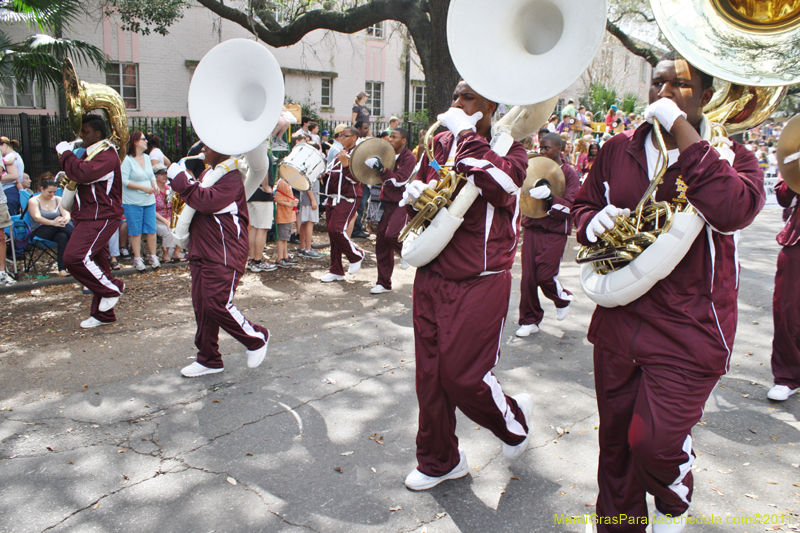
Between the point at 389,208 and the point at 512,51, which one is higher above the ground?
the point at 512,51

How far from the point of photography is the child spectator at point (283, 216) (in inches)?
358

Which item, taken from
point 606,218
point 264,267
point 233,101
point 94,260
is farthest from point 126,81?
point 606,218

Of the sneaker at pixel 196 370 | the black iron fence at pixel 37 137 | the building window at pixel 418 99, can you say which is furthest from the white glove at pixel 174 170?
the building window at pixel 418 99

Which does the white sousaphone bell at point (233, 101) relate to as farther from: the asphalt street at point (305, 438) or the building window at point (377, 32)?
the building window at point (377, 32)

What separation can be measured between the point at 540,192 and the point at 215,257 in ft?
8.65

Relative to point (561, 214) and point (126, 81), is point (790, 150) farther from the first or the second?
point (126, 81)

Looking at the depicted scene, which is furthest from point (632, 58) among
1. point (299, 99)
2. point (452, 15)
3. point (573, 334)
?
point (452, 15)

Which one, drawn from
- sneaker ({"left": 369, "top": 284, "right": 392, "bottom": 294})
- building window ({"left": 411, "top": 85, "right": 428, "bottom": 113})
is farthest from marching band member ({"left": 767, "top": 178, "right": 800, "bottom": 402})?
building window ({"left": 411, "top": 85, "right": 428, "bottom": 113})

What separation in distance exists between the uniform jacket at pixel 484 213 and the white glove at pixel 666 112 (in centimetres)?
73

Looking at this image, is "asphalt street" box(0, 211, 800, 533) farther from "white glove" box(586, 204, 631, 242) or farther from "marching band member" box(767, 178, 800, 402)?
"white glove" box(586, 204, 631, 242)

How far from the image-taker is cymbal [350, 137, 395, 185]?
7539 mm

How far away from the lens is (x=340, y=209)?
8.27 m

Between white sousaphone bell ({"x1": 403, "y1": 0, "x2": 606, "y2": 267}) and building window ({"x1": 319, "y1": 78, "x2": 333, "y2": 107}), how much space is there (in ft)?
65.3

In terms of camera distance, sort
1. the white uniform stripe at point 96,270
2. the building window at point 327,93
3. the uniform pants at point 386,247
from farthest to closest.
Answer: the building window at point 327,93 → the uniform pants at point 386,247 → the white uniform stripe at point 96,270
